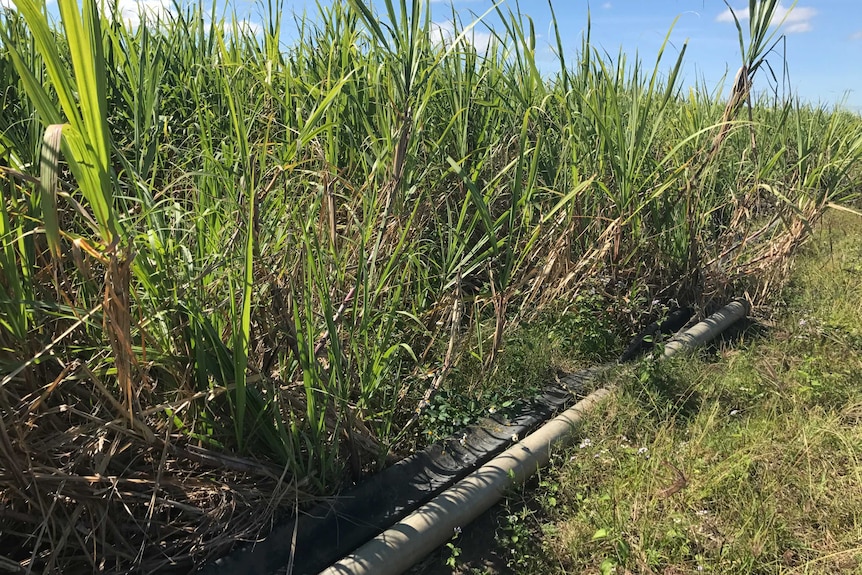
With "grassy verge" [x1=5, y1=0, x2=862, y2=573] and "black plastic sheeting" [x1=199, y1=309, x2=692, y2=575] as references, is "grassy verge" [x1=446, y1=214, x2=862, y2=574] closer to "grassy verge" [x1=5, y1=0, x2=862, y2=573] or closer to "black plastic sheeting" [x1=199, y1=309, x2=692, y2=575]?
"black plastic sheeting" [x1=199, y1=309, x2=692, y2=575]

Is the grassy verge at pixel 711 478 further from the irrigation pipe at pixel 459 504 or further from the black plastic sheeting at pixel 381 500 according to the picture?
the black plastic sheeting at pixel 381 500

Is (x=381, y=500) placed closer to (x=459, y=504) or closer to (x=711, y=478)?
(x=459, y=504)

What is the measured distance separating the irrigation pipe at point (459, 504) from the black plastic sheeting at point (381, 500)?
55 millimetres

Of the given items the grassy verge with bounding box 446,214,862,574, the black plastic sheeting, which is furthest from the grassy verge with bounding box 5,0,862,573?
the grassy verge with bounding box 446,214,862,574

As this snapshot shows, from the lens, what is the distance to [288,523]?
1434mm

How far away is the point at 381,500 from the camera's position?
1.58 m

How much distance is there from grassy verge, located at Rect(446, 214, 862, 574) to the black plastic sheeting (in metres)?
0.17

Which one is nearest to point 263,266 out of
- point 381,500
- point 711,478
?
point 381,500

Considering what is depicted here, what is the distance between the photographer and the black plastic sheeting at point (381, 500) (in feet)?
4.46

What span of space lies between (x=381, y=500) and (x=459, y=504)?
0.20 m

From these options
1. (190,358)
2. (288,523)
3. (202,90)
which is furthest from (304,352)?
(202,90)

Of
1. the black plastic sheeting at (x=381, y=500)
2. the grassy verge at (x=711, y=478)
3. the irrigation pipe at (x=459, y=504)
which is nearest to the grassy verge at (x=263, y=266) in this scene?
the black plastic sheeting at (x=381, y=500)

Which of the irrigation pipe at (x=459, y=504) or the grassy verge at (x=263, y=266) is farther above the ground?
the grassy verge at (x=263, y=266)

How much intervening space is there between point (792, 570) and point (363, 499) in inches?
41.8
